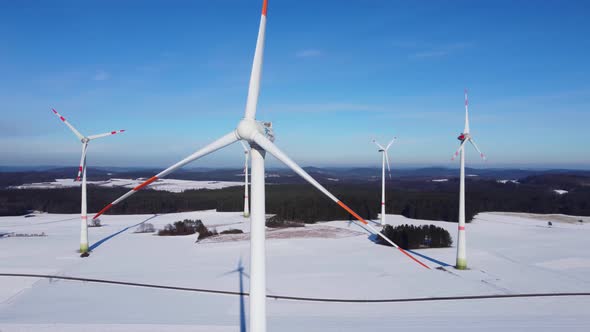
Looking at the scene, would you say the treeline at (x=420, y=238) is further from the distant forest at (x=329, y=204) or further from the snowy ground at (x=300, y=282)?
the distant forest at (x=329, y=204)

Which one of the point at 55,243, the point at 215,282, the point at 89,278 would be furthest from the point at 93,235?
the point at 215,282

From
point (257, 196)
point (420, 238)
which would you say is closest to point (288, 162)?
point (257, 196)

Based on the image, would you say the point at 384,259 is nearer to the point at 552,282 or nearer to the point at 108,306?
the point at 552,282

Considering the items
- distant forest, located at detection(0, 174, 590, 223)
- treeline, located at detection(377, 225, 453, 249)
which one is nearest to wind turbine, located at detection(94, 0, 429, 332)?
treeline, located at detection(377, 225, 453, 249)

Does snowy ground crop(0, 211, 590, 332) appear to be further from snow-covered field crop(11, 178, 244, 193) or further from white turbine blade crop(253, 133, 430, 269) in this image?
snow-covered field crop(11, 178, 244, 193)

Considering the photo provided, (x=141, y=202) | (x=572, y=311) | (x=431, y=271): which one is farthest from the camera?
(x=141, y=202)

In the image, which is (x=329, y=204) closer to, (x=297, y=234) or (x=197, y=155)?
(x=297, y=234)

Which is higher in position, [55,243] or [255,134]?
[255,134]
